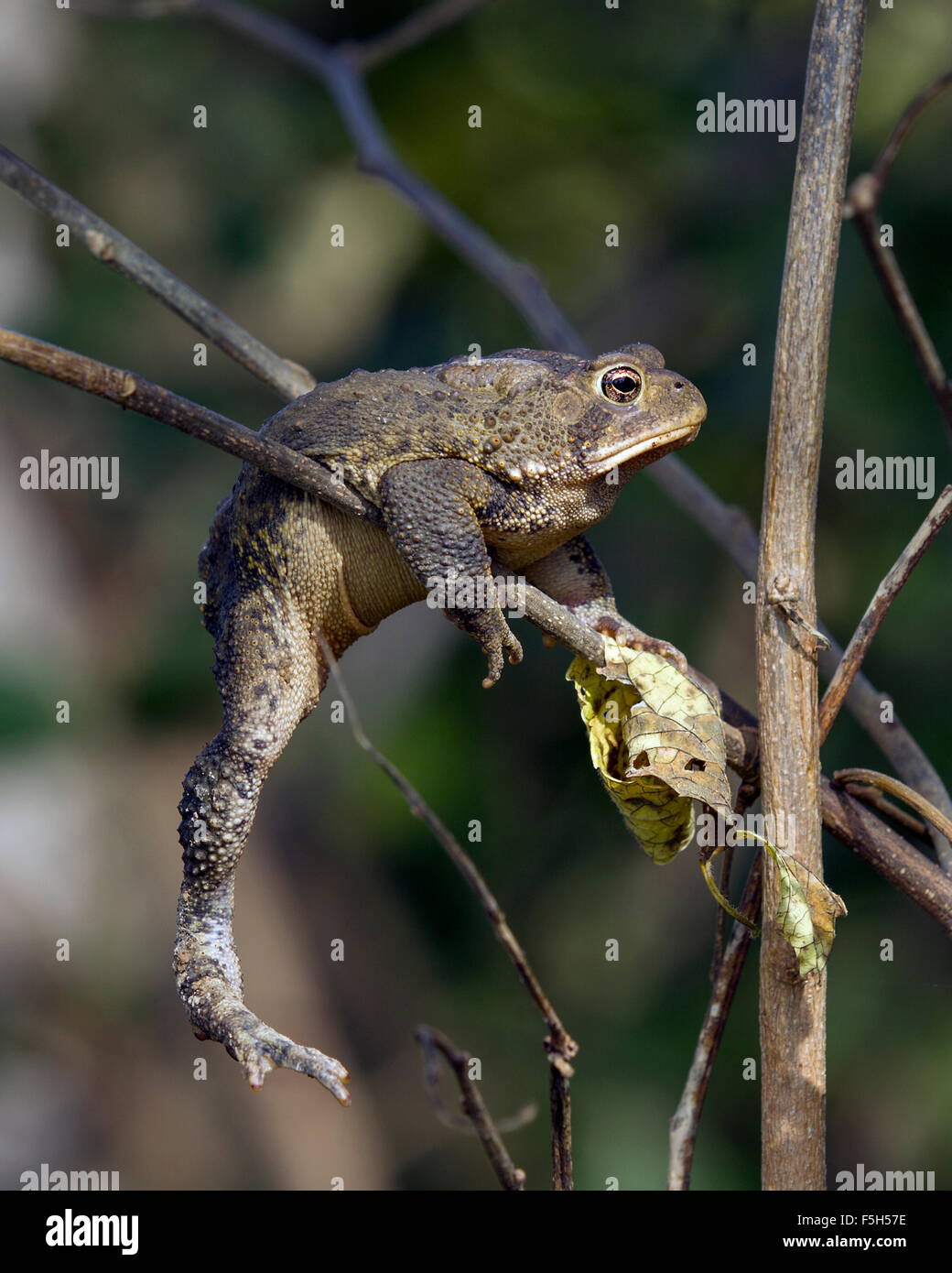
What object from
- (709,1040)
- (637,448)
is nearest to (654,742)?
(709,1040)

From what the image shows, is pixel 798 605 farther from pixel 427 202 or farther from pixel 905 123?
pixel 427 202

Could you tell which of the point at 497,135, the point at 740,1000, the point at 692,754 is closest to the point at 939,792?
the point at 692,754

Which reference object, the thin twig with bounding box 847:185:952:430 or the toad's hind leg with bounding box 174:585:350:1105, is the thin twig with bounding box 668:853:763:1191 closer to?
the toad's hind leg with bounding box 174:585:350:1105

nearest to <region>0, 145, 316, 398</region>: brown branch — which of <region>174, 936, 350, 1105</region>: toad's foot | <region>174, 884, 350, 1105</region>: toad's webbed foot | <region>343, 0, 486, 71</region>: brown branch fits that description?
<region>174, 884, 350, 1105</region>: toad's webbed foot

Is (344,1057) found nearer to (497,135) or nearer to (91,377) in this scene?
(497,135)

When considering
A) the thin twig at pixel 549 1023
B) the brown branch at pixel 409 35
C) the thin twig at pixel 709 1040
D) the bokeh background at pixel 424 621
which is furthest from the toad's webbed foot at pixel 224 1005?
the bokeh background at pixel 424 621

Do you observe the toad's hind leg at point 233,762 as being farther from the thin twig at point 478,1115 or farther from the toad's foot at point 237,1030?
the thin twig at point 478,1115
